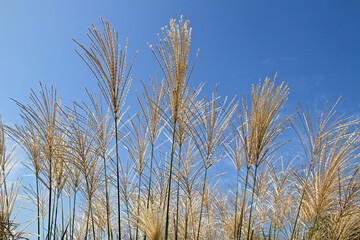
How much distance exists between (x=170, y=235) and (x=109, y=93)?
1.96 meters

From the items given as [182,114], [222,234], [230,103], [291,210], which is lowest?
[222,234]

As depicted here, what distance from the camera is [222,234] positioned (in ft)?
15.7

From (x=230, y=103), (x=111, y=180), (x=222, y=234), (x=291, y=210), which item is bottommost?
(x=222, y=234)

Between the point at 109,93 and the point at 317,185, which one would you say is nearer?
the point at 109,93

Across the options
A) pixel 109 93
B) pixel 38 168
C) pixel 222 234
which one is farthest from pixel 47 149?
pixel 222 234

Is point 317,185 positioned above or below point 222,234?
above

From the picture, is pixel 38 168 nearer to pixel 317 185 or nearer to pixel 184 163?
pixel 184 163

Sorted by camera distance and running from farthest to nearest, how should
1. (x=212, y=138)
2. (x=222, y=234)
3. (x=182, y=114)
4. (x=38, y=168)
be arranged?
(x=222, y=234) < (x=38, y=168) < (x=212, y=138) < (x=182, y=114)

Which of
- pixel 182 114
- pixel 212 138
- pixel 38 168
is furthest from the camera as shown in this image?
pixel 38 168

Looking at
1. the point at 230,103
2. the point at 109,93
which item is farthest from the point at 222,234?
the point at 109,93

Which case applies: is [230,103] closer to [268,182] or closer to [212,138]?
[212,138]

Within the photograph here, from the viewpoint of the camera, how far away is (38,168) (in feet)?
12.5

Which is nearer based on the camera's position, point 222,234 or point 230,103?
point 230,103

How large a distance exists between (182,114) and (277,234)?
94.3 inches
